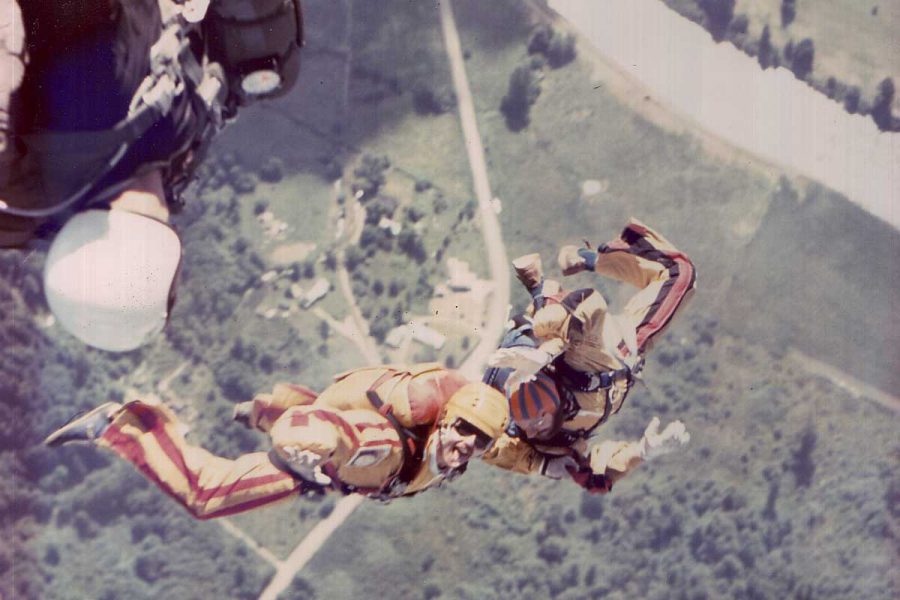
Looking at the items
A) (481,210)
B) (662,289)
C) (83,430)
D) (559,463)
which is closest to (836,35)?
(481,210)

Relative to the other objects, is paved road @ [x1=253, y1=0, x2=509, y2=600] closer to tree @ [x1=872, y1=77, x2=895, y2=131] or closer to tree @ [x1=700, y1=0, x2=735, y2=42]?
tree @ [x1=700, y1=0, x2=735, y2=42]

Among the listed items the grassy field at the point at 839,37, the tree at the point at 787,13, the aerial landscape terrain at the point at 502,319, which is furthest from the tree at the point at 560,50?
the tree at the point at 787,13

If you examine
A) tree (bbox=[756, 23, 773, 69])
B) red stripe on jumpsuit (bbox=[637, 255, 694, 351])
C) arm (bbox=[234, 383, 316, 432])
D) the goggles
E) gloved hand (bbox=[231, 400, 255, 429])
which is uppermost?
the goggles

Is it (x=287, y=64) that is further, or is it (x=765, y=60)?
(x=765, y=60)

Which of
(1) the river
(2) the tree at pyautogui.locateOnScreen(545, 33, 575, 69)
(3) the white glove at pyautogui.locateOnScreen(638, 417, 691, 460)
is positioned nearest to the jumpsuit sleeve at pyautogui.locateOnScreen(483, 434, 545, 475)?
(3) the white glove at pyautogui.locateOnScreen(638, 417, 691, 460)

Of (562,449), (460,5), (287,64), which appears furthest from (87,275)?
(460,5)

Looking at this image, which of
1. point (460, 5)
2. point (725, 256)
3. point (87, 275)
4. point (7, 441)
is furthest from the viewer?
point (460, 5)

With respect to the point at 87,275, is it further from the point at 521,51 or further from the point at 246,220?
the point at 521,51
